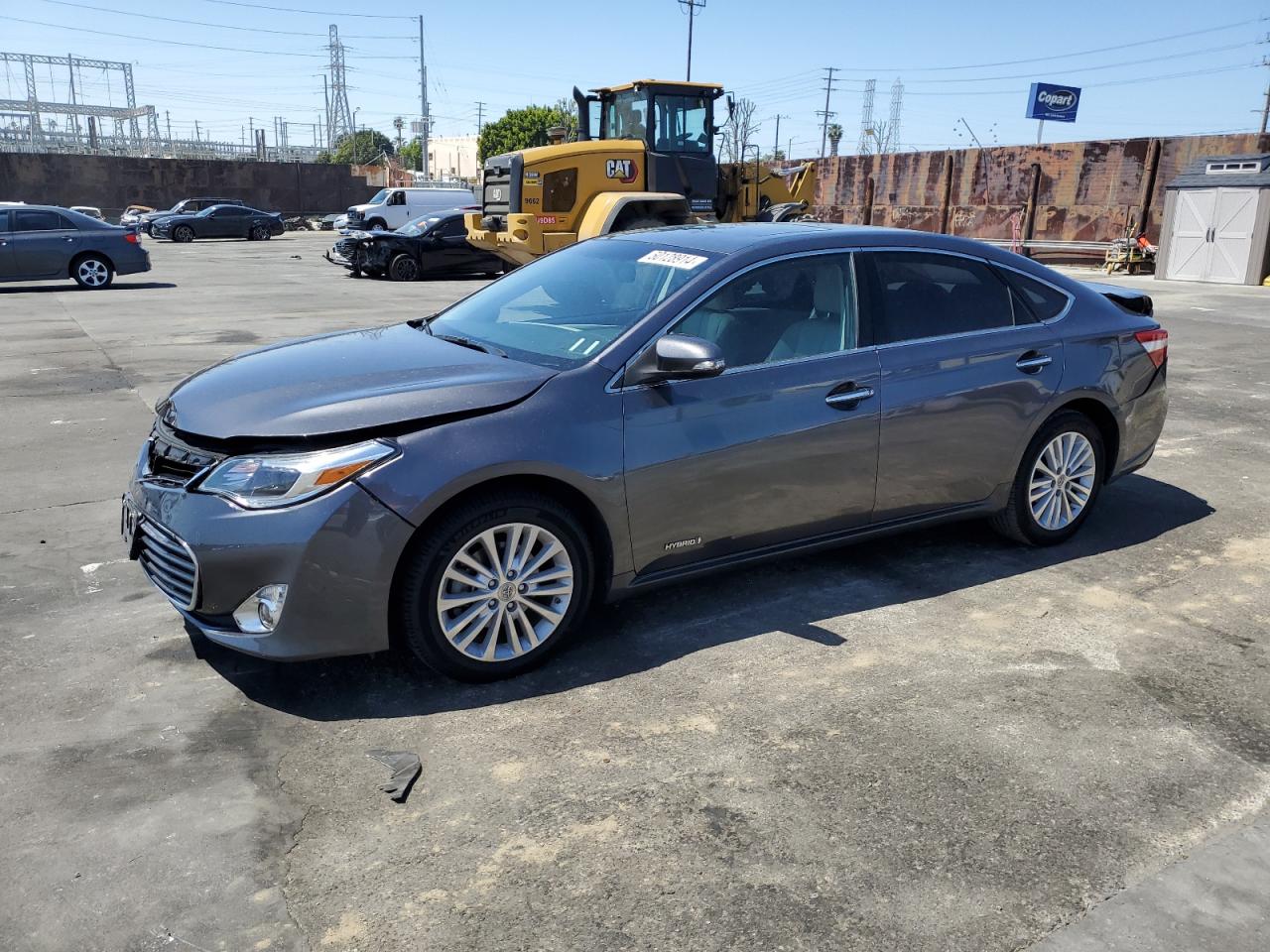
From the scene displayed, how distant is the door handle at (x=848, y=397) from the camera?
4.30m

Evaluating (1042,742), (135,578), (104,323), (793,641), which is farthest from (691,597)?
(104,323)

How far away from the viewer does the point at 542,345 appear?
421 centimetres

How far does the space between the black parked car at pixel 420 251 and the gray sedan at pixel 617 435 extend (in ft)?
57.4

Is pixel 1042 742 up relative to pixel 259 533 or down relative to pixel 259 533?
down

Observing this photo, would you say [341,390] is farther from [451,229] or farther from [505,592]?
[451,229]

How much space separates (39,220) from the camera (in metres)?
17.8

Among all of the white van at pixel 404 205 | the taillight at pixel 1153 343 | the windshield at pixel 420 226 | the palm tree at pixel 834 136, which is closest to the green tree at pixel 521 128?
the palm tree at pixel 834 136

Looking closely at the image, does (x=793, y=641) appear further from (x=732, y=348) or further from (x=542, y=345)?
(x=542, y=345)

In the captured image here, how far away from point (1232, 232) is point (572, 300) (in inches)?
868

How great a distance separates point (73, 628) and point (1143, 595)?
184 inches

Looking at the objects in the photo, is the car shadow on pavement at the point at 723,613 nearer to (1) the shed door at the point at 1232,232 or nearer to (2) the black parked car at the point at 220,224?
(1) the shed door at the point at 1232,232

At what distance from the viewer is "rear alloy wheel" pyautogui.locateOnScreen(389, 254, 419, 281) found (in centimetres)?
2168

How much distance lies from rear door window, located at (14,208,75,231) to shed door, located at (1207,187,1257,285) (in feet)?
75.5

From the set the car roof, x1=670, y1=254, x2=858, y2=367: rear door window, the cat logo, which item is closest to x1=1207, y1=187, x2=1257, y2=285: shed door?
the cat logo
